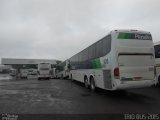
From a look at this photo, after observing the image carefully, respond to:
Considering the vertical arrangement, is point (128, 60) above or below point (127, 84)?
above

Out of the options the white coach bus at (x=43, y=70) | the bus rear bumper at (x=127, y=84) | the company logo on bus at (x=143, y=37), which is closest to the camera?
the bus rear bumper at (x=127, y=84)

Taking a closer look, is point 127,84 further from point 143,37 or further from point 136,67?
point 143,37

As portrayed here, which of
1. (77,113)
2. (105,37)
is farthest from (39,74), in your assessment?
(77,113)

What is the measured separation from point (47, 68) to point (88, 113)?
26.2 meters

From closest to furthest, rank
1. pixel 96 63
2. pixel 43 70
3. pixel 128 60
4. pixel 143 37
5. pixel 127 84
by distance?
pixel 127 84 < pixel 128 60 < pixel 143 37 < pixel 96 63 < pixel 43 70

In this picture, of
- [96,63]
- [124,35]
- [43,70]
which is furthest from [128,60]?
[43,70]

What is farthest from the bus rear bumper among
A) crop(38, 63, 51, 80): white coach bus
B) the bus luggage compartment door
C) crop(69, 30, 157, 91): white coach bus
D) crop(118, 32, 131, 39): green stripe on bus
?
crop(38, 63, 51, 80): white coach bus

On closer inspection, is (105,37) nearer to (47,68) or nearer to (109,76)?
(109,76)

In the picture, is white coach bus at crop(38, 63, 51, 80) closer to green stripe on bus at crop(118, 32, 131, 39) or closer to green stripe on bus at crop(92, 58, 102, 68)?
green stripe on bus at crop(92, 58, 102, 68)

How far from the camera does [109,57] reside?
31.4ft

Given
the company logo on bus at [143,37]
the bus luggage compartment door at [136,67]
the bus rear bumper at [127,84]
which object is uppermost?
the company logo on bus at [143,37]

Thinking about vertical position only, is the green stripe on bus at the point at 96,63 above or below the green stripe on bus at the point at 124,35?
below

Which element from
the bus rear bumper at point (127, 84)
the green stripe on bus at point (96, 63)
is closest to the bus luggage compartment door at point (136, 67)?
the bus rear bumper at point (127, 84)

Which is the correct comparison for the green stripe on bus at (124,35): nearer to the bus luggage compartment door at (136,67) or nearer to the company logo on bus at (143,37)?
the company logo on bus at (143,37)
